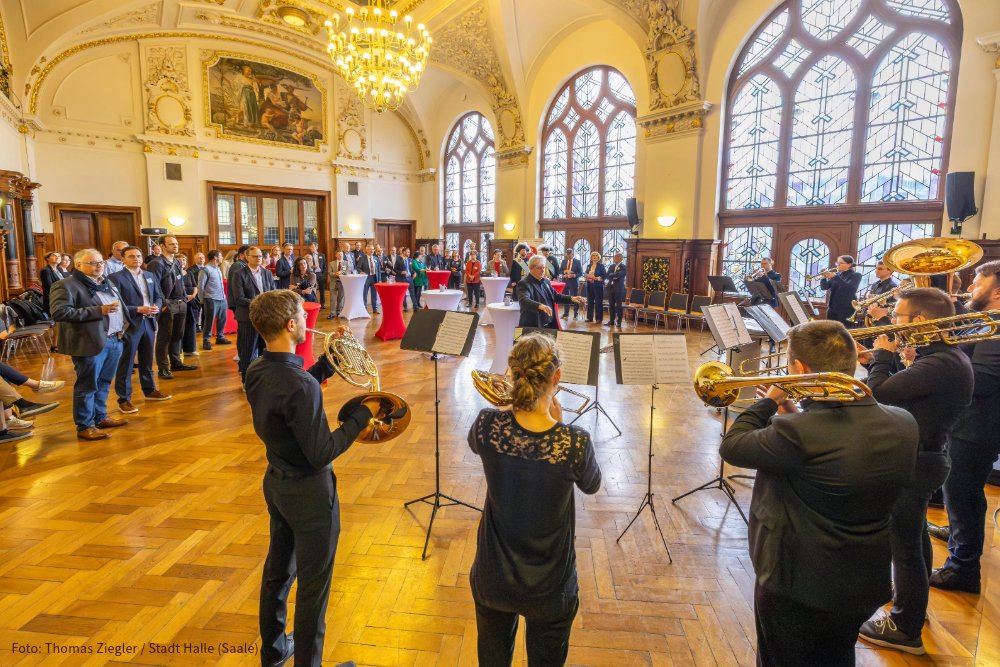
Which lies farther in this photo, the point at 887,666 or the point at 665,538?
the point at 665,538

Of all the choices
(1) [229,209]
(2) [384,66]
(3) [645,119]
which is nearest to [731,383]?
(2) [384,66]

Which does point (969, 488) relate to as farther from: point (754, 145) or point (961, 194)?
point (754, 145)

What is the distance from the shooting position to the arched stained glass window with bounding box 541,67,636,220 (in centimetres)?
1166

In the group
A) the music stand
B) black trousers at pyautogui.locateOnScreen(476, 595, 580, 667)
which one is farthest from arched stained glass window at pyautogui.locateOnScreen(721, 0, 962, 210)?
black trousers at pyautogui.locateOnScreen(476, 595, 580, 667)

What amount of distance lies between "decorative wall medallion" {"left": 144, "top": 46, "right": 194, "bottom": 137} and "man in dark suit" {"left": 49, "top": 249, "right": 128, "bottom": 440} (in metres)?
10.4

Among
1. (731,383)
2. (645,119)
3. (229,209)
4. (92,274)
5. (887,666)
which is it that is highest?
(645,119)

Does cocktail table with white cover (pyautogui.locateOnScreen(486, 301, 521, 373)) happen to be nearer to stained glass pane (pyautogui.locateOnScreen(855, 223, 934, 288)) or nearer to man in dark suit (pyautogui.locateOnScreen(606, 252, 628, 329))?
man in dark suit (pyautogui.locateOnScreen(606, 252, 628, 329))

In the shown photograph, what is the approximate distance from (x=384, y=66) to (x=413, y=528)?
7332mm

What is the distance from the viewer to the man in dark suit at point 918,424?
2.02m

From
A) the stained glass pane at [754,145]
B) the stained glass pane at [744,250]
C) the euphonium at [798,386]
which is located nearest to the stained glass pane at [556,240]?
the stained glass pane at [744,250]

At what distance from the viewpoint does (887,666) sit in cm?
212

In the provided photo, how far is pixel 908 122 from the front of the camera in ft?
25.6

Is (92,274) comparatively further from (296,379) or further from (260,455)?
(296,379)

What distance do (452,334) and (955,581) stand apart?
2837mm
